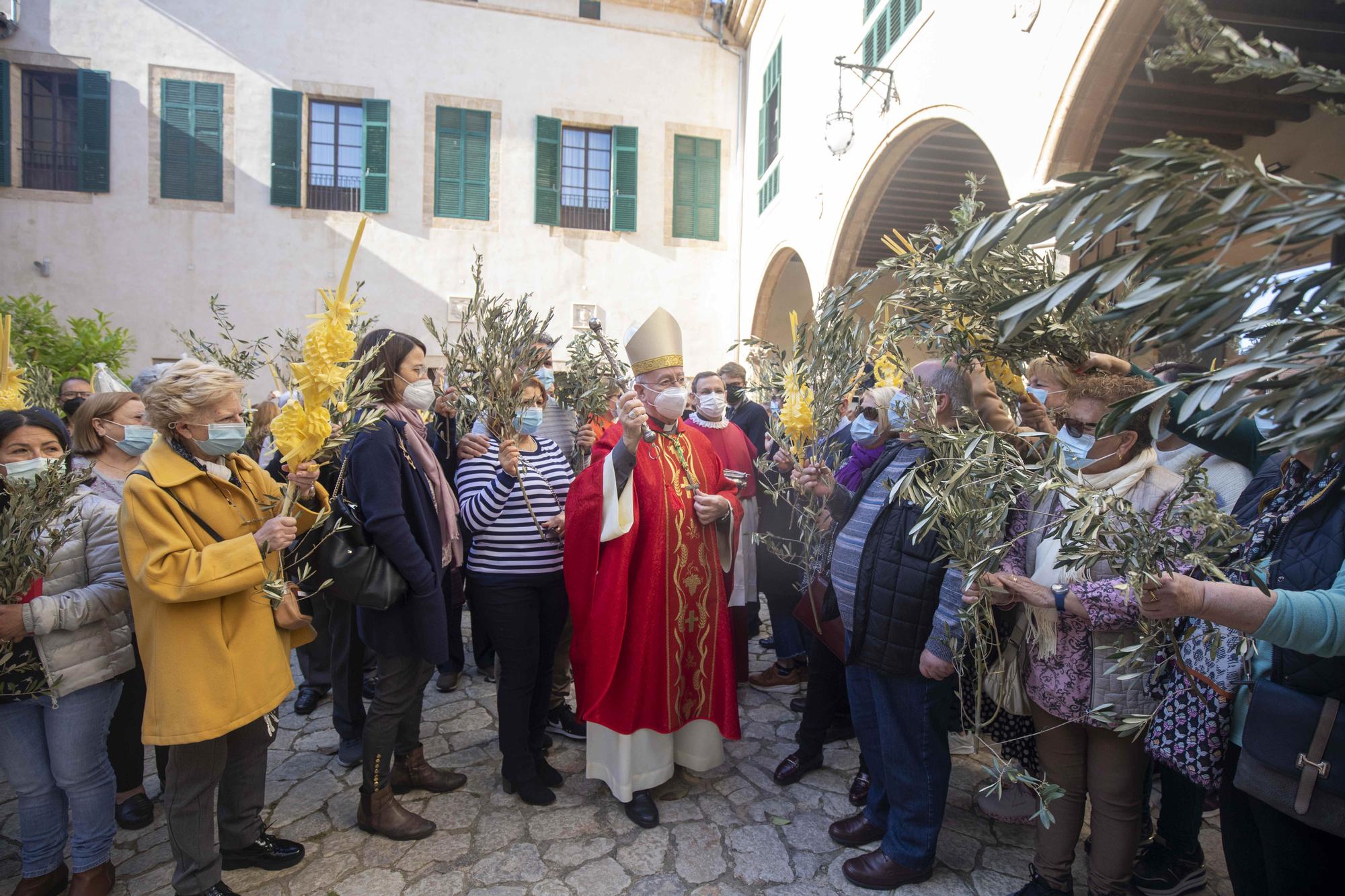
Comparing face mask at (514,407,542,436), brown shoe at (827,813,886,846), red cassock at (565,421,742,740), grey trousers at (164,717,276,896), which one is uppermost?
face mask at (514,407,542,436)

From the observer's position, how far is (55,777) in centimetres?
255

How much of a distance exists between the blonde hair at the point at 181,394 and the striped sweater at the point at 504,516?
1.06 meters

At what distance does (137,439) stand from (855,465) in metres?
3.04

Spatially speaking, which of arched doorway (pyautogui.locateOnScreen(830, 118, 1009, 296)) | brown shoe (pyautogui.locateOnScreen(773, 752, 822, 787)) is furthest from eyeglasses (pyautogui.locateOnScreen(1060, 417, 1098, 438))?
arched doorway (pyautogui.locateOnScreen(830, 118, 1009, 296))

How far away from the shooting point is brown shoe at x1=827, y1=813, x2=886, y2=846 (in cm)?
296

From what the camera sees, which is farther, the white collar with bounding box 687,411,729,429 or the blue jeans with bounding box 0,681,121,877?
the white collar with bounding box 687,411,729,429

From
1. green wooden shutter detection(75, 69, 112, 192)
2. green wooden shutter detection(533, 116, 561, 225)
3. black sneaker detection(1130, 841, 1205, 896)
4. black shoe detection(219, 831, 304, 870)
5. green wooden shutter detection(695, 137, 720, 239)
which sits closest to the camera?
black sneaker detection(1130, 841, 1205, 896)

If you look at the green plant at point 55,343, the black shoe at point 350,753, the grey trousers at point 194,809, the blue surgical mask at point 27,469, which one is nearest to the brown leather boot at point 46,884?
the grey trousers at point 194,809

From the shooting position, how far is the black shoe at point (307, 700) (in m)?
4.21

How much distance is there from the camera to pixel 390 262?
12289 mm

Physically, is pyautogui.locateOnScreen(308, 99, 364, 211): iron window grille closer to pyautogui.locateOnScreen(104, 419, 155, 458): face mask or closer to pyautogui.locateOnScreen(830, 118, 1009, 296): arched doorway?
pyautogui.locateOnScreen(830, 118, 1009, 296): arched doorway

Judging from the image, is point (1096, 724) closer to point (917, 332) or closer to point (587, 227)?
point (917, 332)

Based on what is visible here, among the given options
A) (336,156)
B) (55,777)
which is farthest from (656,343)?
(336,156)

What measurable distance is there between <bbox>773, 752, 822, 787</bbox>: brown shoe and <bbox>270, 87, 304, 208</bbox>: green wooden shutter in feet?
40.1
